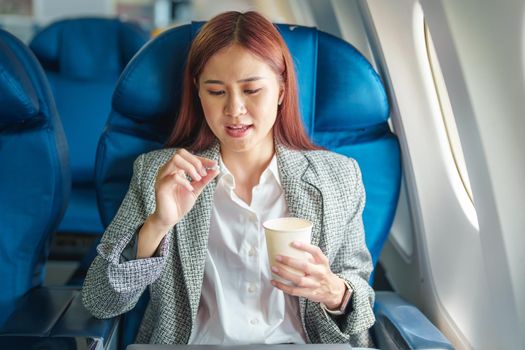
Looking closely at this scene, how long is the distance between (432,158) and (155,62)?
77 cm

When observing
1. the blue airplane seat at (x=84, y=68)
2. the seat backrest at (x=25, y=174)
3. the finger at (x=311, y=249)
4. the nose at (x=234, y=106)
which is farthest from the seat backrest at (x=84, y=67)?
the finger at (x=311, y=249)

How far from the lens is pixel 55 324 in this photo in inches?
57.7

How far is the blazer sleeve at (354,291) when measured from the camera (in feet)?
4.78

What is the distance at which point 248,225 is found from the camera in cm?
150

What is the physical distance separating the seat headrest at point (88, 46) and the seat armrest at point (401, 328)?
78.5 inches

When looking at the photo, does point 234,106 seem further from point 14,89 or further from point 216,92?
point 14,89

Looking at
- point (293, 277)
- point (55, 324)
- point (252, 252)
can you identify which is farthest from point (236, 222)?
point (55, 324)

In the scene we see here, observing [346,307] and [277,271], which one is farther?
[346,307]

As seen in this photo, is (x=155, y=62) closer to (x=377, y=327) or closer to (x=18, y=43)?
(x=18, y=43)

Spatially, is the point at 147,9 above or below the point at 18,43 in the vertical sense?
above

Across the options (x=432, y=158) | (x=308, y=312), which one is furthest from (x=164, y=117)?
(x=432, y=158)

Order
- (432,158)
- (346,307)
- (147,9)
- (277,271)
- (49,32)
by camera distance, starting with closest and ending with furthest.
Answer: (277,271) < (346,307) < (432,158) < (49,32) < (147,9)

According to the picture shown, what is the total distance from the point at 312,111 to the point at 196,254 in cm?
50

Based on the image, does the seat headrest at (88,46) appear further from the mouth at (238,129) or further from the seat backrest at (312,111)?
the mouth at (238,129)
